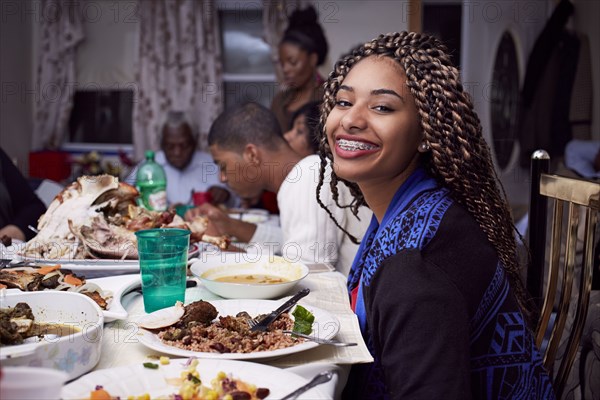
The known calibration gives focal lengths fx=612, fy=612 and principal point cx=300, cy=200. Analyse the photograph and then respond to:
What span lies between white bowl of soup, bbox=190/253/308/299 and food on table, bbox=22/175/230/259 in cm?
27

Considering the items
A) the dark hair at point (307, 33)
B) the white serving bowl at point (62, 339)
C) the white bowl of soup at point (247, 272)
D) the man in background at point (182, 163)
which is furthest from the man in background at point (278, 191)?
the dark hair at point (307, 33)

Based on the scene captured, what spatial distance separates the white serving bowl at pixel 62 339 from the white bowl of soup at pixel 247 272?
1.40ft

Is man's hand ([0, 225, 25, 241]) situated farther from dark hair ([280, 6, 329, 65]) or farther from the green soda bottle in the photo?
dark hair ([280, 6, 329, 65])

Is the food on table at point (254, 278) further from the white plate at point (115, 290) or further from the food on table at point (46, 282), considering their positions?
→ the food on table at point (46, 282)

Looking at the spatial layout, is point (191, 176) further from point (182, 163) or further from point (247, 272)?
point (247, 272)

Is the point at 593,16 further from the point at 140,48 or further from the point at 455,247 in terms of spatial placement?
the point at 455,247

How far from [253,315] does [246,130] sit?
5.87 feet

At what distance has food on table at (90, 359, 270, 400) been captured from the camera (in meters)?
0.91

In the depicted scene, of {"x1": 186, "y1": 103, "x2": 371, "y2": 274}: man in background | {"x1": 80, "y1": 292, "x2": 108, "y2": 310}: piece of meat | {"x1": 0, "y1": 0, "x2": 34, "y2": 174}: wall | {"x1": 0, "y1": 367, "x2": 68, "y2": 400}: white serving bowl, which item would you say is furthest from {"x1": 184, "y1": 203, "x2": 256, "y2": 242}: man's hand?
{"x1": 0, "y1": 0, "x2": 34, "y2": 174}: wall

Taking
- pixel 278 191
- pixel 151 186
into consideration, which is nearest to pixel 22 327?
pixel 278 191

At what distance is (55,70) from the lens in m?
6.36

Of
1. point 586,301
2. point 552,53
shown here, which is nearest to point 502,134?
point 552,53

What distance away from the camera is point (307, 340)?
1.17 m

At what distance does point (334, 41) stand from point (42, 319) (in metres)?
5.26
